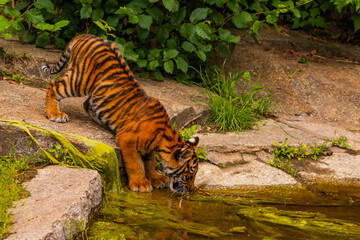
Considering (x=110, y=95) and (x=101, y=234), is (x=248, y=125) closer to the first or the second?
(x=110, y=95)

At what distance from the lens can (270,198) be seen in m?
4.21

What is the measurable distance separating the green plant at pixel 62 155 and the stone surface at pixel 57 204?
15 centimetres

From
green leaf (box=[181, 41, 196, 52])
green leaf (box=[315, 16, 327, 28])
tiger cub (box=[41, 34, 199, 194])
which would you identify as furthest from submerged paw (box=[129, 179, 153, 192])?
green leaf (box=[315, 16, 327, 28])

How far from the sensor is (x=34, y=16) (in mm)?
5586

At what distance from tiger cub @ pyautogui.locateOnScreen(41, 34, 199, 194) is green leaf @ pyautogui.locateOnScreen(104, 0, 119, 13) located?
133 cm

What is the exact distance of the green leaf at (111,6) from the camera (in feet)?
19.2

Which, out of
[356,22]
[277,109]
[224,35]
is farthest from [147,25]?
[356,22]

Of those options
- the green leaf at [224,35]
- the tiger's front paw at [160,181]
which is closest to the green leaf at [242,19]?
the green leaf at [224,35]

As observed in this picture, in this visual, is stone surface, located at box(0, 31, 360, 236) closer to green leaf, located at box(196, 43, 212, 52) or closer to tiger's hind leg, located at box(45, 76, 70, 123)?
tiger's hind leg, located at box(45, 76, 70, 123)

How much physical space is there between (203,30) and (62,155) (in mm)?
2825

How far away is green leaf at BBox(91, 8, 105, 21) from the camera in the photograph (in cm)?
582

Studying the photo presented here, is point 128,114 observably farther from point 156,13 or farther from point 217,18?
point 217,18

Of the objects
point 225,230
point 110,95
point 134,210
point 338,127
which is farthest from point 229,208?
point 338,127

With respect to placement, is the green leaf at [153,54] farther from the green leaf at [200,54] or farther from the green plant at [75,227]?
the green plant at [75,227]
